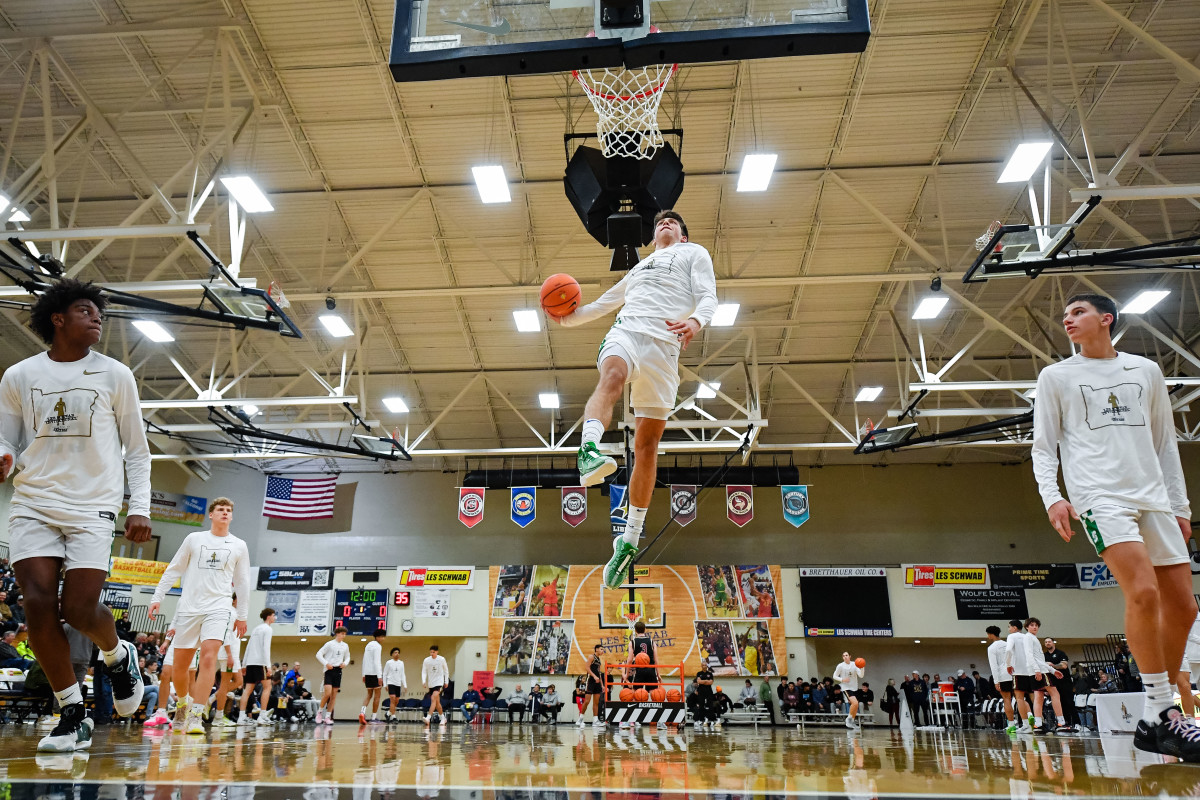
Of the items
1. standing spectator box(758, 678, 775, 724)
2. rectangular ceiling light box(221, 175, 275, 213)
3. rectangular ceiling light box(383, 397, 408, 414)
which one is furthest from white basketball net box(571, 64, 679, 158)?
standing spectator box(758, 678, 775, 724)

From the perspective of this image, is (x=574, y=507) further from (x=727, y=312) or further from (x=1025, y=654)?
(x=1025, y=654)

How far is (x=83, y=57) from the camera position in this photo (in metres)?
11.5

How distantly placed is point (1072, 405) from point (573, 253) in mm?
12555

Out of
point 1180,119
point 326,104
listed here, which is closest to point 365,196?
point 326,104

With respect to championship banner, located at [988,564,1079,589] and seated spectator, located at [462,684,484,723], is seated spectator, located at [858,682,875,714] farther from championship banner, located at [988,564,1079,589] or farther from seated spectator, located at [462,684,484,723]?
seated spectator, located at [462,684,484,723]

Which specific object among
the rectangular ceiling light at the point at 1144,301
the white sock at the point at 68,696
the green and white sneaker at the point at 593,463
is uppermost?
the rectangular ceiling light at the point at 1144,301

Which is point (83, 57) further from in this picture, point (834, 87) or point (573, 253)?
point (834, 87)

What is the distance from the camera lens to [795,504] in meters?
21.1

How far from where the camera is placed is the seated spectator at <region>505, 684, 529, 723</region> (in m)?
20.2

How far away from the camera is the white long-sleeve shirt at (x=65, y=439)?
12.1 feet

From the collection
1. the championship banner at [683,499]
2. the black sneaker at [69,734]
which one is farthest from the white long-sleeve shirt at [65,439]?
the championship banner at [683,499]

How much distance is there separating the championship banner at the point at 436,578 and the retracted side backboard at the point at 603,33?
787 inches

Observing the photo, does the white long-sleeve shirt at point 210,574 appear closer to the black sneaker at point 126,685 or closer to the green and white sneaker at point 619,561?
the black sneaker at point 126,685

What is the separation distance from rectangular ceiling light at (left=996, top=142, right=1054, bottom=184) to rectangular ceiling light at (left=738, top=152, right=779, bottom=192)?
3.36 m
